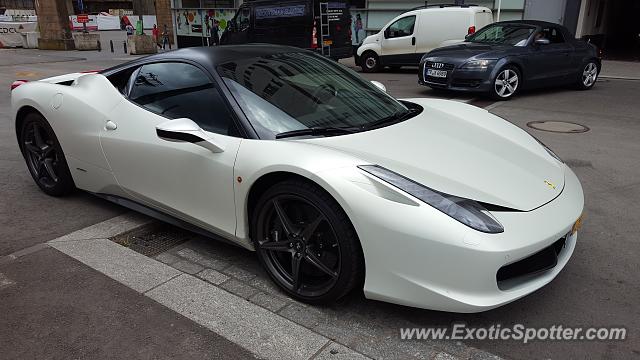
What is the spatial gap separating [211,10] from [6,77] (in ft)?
35.8

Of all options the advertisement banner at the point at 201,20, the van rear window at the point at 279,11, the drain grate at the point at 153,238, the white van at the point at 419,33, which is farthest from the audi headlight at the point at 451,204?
the advertisement banner at the point at 201,20

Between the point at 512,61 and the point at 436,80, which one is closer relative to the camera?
the point at 512,61

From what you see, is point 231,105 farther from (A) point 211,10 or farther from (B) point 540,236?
(A) point 211,10

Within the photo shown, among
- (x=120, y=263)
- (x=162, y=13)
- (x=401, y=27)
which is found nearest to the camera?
(x=120, y=263)

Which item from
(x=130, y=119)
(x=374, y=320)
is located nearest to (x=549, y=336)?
(x=374, y=320)

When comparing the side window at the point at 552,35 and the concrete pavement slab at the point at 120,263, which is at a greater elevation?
the side window at the point at 552,35

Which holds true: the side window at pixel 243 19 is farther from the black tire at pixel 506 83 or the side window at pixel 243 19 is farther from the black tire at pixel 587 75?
the black tire at pixel 587 75

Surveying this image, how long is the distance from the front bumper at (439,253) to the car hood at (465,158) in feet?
0.62

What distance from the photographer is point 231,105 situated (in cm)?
306

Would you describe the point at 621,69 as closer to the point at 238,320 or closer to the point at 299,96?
the point at 299,96

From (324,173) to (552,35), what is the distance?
9.32m

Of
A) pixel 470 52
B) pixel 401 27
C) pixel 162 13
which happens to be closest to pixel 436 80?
pixel 470 52

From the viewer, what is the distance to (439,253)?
2.25 metres

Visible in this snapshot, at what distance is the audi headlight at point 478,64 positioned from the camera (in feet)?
30.3
